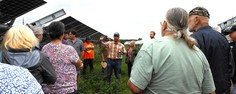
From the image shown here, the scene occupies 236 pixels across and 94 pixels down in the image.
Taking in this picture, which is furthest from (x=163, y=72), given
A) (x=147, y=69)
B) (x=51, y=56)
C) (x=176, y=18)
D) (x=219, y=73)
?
(x=51, y=56)

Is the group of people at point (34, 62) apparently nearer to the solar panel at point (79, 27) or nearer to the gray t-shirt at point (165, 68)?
the gray t-shirt at point (165, 68)

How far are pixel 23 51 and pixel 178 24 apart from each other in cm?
127

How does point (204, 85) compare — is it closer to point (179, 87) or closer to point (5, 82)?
point (179, 87)

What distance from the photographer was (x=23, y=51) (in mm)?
3232

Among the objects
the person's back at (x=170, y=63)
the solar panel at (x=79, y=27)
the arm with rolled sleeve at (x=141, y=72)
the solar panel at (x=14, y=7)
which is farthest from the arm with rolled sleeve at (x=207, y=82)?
the solar panel at (x=79, y=27)

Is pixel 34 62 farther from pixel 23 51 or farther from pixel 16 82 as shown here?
pixel 16 82

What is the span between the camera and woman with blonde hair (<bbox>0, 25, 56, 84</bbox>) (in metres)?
3.14

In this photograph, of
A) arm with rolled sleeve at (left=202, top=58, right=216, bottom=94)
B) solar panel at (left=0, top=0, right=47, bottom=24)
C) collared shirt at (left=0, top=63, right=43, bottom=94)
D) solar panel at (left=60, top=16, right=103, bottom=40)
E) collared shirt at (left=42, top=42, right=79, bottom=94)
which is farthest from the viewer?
solar panel at (left=60, top=16, right=103, bottom=40)

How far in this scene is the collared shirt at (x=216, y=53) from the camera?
3.62 metres

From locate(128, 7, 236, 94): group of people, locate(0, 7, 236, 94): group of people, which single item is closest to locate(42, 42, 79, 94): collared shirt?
locate(0, 7, 236, 94): group of people

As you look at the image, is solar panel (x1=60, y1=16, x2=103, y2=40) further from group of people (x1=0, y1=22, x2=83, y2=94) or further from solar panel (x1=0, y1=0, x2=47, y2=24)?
group of people (x1=0, y1=22, x2=83, y2=94)

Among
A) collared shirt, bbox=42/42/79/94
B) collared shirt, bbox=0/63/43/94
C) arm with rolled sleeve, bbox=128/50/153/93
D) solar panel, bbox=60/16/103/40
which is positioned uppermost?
collared shirt, bbox=0/63/43/94

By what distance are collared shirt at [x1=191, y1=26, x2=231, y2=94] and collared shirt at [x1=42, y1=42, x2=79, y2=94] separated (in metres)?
1.43

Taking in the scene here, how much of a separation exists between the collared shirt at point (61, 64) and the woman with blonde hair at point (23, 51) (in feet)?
2.79
